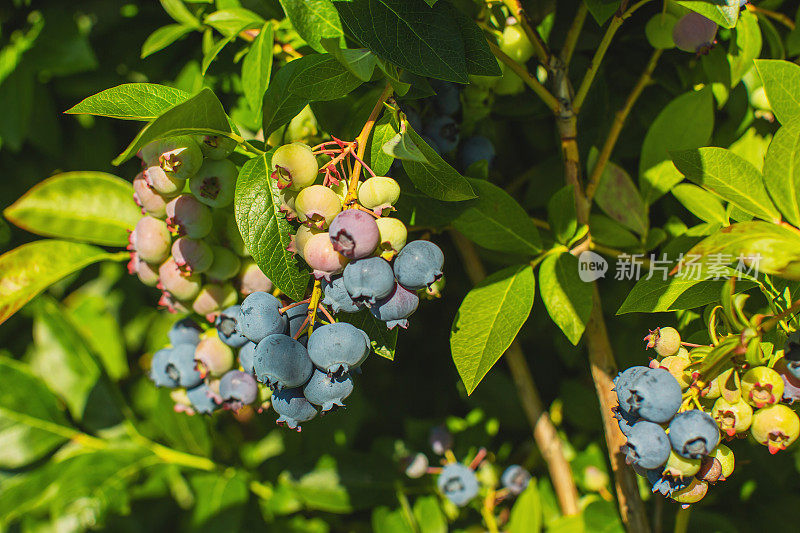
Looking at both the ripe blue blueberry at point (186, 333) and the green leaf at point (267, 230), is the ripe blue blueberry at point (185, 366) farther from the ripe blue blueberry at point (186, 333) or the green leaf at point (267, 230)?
Result: the green leaf at point (267, 230)

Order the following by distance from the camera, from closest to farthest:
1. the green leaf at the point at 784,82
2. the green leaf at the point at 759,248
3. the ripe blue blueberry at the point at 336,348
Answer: the green leaf at the point at 759,248
the ripe blue blueberry at the point at 336,348
the green leaf at the point at 784,82

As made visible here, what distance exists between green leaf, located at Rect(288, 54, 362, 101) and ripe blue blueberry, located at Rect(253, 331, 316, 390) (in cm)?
32

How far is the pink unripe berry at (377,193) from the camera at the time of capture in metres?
0.75

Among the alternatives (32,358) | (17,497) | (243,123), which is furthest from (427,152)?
(32,358)

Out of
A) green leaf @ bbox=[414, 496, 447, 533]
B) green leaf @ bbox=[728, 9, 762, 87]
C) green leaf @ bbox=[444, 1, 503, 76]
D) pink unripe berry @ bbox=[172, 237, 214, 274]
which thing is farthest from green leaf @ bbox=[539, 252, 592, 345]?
green leaf @ bbox=[414, 496, 447, 533]

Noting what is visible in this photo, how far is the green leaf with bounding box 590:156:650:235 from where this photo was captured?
3.38 feet

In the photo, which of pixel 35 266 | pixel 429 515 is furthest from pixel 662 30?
pixel 35 266

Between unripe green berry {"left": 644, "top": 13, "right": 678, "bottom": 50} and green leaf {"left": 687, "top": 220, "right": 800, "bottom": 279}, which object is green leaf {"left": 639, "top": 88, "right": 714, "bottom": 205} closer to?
unripe green berry {"left": 644, "top": 13, "right": 678, "bottom": 50}

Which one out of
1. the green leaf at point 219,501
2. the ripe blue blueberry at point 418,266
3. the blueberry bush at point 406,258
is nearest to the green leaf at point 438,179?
the blueberry bush at point 406,258

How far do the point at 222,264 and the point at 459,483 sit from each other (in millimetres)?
744

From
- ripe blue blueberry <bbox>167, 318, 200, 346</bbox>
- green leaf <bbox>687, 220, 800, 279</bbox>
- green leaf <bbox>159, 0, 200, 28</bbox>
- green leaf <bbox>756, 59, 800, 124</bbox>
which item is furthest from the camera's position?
green leaf <bbox>159, 0, 200, 28</bbox>

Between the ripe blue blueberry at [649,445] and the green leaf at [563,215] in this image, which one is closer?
the ripe blue blueberry at [649,445]

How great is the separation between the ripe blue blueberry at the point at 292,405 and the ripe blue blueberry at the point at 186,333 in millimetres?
308

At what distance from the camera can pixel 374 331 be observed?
0.85 m
